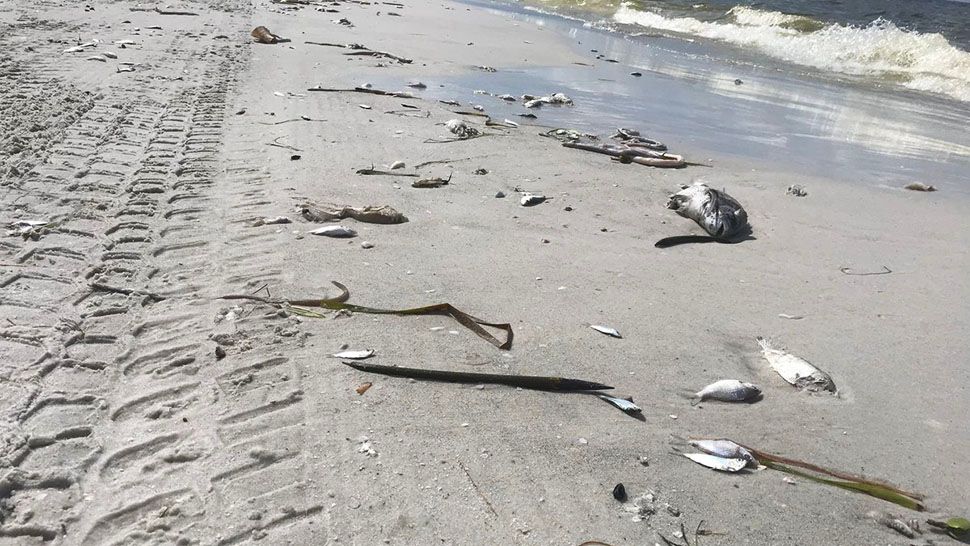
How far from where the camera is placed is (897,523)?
2396mm

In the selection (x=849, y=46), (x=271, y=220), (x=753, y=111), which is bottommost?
(x=271, y=220)

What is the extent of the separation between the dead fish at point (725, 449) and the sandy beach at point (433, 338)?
64mm

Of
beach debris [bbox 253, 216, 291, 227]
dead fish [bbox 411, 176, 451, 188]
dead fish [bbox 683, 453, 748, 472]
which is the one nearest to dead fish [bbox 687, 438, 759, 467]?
dead fish [bbox 683, 453, 748, 472]

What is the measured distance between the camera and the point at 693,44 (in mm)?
18953

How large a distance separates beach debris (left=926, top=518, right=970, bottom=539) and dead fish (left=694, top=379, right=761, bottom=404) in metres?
0.81

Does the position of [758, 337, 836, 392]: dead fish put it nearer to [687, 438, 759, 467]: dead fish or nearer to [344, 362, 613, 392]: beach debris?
[687, 438, 759, 467]: dead fish

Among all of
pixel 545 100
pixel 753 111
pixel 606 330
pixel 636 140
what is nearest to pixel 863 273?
pixel 606 330

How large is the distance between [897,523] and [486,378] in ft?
4.88

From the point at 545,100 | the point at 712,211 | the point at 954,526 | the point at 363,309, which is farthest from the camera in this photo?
the point at 545,100

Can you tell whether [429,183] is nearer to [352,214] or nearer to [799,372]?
[352,214]

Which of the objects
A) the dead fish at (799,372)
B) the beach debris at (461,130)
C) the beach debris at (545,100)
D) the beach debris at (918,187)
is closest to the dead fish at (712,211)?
the dead fish at (799,372)

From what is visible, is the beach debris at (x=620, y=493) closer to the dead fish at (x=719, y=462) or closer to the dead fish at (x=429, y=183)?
the dead fish at (x=719, y=462)

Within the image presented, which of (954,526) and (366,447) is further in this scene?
(366,447)

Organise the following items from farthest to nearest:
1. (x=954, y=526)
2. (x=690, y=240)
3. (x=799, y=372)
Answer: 1. (x=690, y=240)
2. (x=799, y=372)
3. (x=954, y=526)
